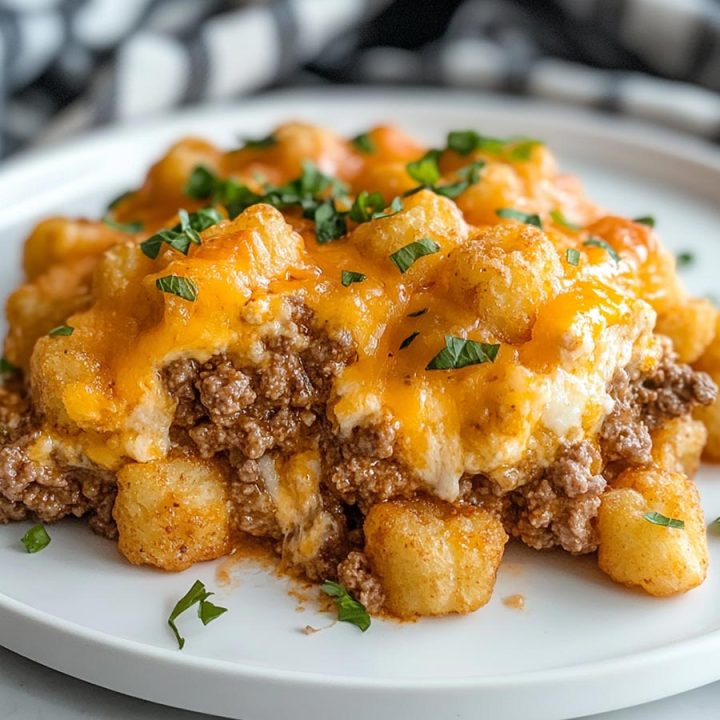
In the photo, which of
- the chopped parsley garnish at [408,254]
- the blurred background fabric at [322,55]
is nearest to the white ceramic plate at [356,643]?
the chopped parsley garnish at [408,254]

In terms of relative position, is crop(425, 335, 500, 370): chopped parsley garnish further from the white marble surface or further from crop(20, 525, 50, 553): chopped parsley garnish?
crop(20, 525, 50, 553): chopped parsley garnish

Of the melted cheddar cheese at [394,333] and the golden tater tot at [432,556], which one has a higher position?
the melted cheddar cheese at [394,333]

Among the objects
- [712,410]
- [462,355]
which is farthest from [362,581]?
[712,410]

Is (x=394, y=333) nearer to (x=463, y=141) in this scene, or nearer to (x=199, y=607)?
(x=199, y=607)

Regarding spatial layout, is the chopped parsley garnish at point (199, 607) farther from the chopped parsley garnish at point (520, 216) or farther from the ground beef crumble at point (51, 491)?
the chopped parsley garnish at point (520, 216)

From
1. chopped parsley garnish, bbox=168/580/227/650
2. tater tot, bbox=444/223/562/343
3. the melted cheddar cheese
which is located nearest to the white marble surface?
chopped parsley garnish, bbox=168/580/227/650

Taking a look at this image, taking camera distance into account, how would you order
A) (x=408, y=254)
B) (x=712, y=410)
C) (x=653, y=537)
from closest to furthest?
(x=653, y=537)
(x=408, y=254)
(x=712, y=410)
